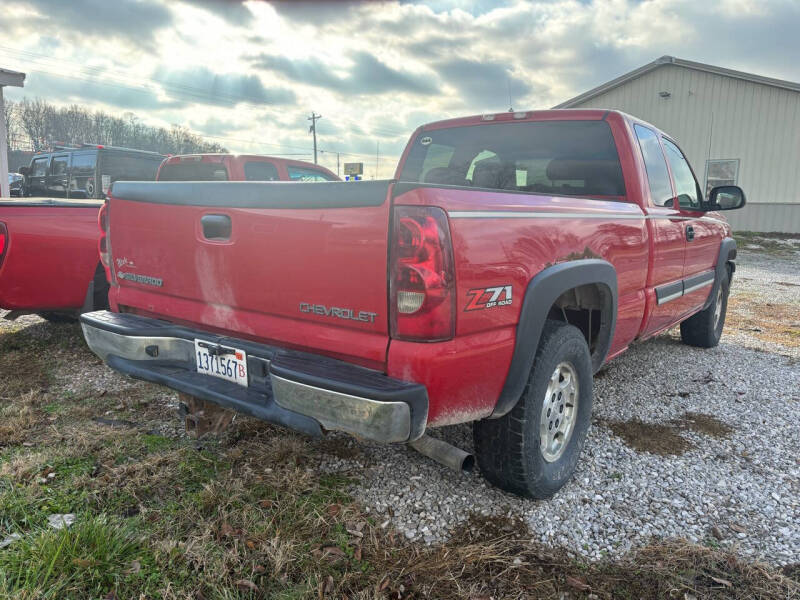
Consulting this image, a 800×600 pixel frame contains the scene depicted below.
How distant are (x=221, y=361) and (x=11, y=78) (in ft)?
42.0

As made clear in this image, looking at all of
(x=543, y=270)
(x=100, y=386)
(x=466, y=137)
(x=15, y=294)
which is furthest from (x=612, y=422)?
(x=15, y=294)

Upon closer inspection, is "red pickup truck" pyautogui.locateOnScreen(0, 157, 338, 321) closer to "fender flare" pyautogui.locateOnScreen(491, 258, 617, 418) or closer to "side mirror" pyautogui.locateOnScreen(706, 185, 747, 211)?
"fender flare" pyautogui.locateOnScreen(491, 258, 617, 418)

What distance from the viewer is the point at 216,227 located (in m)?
2.45

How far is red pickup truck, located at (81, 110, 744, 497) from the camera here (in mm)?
1968

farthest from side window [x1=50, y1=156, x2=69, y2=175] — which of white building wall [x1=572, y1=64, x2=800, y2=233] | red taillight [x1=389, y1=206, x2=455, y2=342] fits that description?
white building wall [x1=572, y1=64, x2=800, y2=233]

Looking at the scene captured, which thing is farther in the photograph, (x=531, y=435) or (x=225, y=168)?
(x=225, y=168)

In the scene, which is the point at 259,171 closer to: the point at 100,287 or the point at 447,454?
the point at 100,287

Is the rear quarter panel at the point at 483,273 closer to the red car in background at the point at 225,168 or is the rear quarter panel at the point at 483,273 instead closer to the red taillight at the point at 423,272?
the red taillight at the point at 423,272

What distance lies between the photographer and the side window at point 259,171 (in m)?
7.31

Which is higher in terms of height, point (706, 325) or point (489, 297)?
point (489, 297)

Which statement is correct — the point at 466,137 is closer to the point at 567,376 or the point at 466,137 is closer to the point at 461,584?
the point at 567,376

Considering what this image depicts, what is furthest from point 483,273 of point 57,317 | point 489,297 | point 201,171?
point 201,171

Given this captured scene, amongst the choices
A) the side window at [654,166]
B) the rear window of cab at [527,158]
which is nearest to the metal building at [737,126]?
the side window at [654,166]

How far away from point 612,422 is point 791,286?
28.1ft
